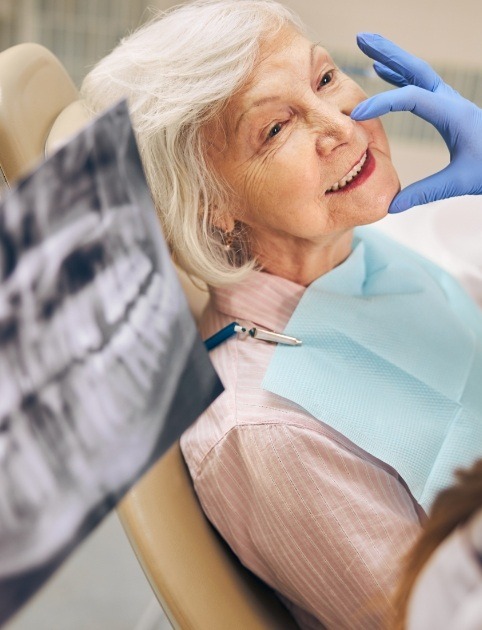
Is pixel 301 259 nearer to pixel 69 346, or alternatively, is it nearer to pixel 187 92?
pixel 187 92

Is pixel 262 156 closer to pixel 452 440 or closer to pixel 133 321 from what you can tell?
pixel 452 440

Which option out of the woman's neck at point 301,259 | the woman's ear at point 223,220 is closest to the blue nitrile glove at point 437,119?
the woman's neck at point 301,259

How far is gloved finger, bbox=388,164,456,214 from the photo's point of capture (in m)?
1.20

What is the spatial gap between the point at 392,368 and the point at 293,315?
159 millimetres

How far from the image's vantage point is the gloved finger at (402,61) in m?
1.28

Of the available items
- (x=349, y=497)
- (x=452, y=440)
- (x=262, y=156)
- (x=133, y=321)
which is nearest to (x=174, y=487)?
(x=349, y=497)

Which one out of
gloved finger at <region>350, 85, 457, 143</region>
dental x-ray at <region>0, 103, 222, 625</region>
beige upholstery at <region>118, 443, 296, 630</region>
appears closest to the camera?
dental x-ray at <region>0, 103, 222, 625</region>

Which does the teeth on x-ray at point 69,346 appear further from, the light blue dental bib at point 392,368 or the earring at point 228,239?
the earring at point 228,239

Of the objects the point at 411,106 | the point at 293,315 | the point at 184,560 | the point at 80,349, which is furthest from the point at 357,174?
the point at 80,349

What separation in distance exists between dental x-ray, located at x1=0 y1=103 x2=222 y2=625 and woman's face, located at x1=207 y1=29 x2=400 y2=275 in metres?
0.63

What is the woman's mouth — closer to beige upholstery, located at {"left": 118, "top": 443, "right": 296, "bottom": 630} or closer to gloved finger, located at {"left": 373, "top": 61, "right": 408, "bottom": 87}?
gloved finger, located at {"left": 373, "top": 61, "right": 408, "bottom": 87}

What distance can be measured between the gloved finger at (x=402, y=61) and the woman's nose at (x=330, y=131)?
183 millimetres

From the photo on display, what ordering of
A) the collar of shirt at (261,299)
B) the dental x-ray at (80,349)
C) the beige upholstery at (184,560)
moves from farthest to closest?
the collar of shirt at (261,299) < the beige upholstery at (184,560) < the dental x-ray at (80,349)

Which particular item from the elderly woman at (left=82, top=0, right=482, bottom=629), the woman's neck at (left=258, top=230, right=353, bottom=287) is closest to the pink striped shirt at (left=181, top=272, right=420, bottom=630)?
the elderly woman at (left=82, top=0, right=482, bottom=629)
